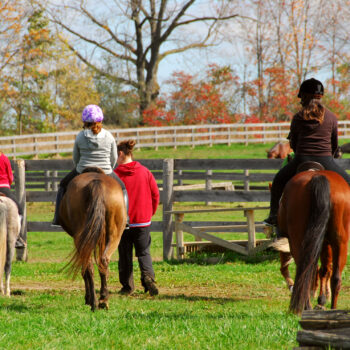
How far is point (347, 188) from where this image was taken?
623cm

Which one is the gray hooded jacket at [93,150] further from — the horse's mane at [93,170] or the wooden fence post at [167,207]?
the wooden fence post at [167,207]

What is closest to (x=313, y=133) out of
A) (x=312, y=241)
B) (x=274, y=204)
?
(x=274, y=204)

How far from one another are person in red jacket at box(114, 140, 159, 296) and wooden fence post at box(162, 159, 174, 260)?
116 inches

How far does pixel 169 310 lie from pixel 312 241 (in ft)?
6.43

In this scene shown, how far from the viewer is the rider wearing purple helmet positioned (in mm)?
7457

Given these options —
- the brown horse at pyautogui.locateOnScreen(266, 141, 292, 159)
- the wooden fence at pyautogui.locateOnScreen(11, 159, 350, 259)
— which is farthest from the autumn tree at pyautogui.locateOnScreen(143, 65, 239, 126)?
the wooden fence at pyautogui.locateOnScreen(11, 159, 350, 259)

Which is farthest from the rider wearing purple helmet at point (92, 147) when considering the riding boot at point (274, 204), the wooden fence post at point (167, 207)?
the wooden fence post at point (167, 207)

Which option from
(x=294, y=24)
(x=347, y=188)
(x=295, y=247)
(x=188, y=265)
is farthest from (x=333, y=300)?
(x=294, y=24)

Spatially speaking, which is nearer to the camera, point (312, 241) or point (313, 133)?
point (312, 241)

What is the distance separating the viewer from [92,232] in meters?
6.72

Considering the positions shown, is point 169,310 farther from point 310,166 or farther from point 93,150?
point 310,166

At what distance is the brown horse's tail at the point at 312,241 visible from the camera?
5.77 m

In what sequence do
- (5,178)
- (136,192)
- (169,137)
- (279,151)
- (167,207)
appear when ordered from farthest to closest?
(169,137) < (279,151) < (167,207) < (5,178) < (136,192)

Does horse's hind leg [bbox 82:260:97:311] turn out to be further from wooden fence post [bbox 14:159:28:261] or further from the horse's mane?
wooden fence post [bbox 14:159:28:261]
